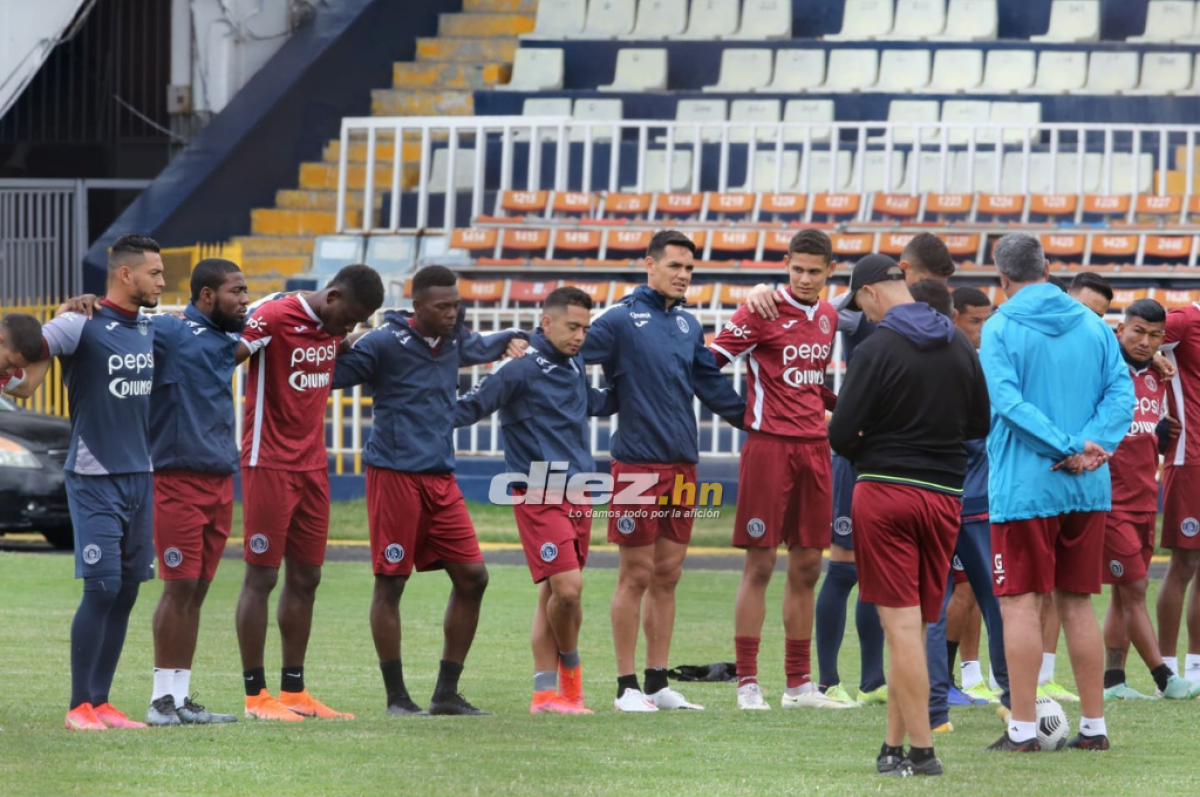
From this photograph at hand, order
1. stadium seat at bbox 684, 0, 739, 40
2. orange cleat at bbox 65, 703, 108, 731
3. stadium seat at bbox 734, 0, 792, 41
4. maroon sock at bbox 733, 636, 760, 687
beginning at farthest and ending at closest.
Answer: stadium seat at bbox 684, 0, 739, 40
stadium seat at bbox 734, 0, 792, 41
maroon sock at bbox 733, 636, 760, 687
orange cleat at bbox 65, 703, 108, 731

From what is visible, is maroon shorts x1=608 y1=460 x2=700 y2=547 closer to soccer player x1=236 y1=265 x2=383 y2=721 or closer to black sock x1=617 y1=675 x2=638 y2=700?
black sock x1=617 y1=675 x2=638 y2=700

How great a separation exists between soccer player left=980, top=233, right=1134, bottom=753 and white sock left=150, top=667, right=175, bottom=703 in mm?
3716

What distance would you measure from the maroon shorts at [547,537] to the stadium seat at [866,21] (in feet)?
58.6

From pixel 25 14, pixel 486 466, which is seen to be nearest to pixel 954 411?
pixel 486 466

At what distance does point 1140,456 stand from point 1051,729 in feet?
8.55

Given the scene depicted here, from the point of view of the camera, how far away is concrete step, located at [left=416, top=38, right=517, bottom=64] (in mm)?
27266

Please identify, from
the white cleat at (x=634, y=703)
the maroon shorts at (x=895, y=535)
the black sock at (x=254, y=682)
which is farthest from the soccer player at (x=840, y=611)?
the black sock at (x=254, y=682)

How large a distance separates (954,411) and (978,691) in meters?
3.00

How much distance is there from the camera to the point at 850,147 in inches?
956

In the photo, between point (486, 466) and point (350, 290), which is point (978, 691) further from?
point (486, 466)

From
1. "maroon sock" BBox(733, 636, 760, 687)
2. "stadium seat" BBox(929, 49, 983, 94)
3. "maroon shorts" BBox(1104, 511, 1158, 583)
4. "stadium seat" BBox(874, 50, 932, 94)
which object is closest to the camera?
"maroon sock" BBox(733, 636, 760, 687)

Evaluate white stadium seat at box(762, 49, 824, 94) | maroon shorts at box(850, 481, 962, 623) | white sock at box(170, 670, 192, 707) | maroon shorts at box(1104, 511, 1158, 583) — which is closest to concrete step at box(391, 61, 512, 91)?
white stadium seat at box(762, 49, 824, 94)

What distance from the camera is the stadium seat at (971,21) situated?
25.3m

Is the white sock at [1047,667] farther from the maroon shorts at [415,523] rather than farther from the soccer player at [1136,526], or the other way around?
the maroon shorts at [415,523]
